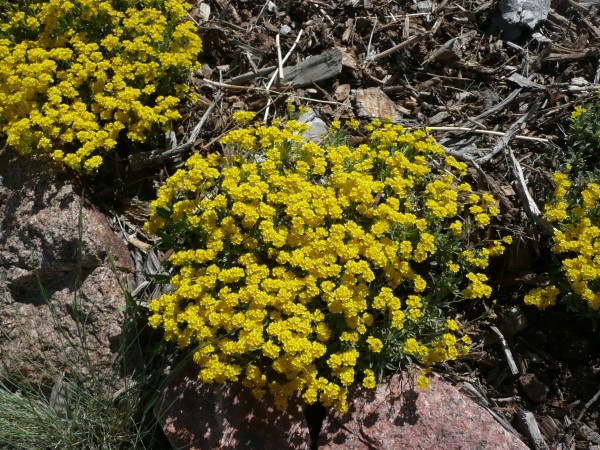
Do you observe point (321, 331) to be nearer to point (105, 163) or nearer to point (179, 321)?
point (179, 321)

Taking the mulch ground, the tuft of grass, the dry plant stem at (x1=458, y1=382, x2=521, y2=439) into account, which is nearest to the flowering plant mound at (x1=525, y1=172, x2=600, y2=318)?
the mulch ground

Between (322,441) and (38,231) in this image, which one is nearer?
(322,441)

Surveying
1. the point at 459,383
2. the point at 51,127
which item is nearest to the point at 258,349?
the point at 459,383

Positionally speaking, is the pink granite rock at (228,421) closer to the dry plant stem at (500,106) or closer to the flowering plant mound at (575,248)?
the flowering plant mound at (575,248)

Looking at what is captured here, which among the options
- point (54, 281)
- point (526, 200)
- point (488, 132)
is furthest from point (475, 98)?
point (54, 281)

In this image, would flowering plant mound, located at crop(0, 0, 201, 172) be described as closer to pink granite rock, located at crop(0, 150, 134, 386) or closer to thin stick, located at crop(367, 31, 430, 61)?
pink granite rock, located at crop(0, 150, 134, 386)

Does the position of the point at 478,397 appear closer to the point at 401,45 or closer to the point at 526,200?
the point at 526,200
